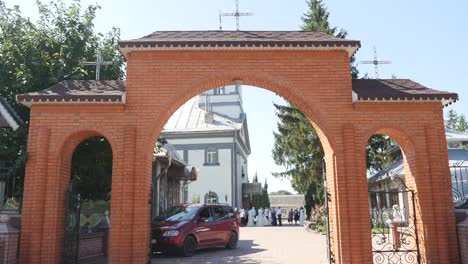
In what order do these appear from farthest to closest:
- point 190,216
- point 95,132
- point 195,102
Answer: point 195,102, point 190,216, point 95,132

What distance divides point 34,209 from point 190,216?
5394mm

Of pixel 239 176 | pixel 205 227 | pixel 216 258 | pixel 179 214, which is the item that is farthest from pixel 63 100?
pixel 239 176

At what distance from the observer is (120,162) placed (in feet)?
29.9

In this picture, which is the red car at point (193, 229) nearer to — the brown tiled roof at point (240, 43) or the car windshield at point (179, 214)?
the car windshield at point (179, 214)

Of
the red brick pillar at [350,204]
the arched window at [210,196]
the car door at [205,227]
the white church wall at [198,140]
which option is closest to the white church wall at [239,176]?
the white church wall at [198,140]

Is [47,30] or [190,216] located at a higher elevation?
[47,30]

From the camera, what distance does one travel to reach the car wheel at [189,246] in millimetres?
12430

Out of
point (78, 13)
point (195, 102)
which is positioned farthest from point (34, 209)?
point (195, 102)

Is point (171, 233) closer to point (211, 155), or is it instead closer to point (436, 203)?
point (436, 203)

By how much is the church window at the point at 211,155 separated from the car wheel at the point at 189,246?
25.5 meters

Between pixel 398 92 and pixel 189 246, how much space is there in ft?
24.4

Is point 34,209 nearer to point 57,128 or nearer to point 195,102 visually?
point 57,128

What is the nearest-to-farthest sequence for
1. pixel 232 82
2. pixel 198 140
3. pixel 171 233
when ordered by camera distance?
1. pixel 232 82
2. pixel 171 233
3. pixel 198 140

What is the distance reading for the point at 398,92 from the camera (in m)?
9.46
